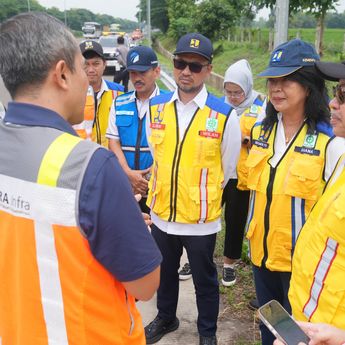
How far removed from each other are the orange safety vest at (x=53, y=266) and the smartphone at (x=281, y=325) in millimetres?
499

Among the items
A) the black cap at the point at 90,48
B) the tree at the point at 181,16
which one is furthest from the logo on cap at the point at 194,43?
the tree at the point at 181,16

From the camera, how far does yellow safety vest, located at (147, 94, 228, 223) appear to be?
269cm

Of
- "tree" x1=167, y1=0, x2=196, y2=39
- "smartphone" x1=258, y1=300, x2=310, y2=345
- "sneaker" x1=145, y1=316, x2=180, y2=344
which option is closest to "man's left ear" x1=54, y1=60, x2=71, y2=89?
"smartphone" x1=258, y1=300, x2=310, y2=345

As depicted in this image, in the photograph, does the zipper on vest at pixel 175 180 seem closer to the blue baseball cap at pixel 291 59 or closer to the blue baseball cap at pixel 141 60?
the blue baseball cap at pixel 291 59

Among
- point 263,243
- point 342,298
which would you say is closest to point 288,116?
point 263,243

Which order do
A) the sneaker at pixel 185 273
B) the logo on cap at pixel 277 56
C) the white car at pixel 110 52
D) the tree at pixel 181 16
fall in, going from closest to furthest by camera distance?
the logo on cap at pixel 277 56, the sneaker at pixel 185 273, the white car at pixel 110 52, the tree at pixel 181 16

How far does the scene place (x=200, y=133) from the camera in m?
2.69

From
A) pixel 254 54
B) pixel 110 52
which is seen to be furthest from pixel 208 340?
pixel 110 52

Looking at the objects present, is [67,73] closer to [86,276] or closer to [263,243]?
[86,276]

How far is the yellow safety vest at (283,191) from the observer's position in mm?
2248

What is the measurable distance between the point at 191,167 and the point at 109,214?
1.51 meters

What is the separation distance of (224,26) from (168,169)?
2510 centimetres

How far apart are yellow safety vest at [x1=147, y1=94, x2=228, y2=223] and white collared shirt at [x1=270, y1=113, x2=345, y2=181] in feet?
1.42

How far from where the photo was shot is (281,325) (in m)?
1.50
